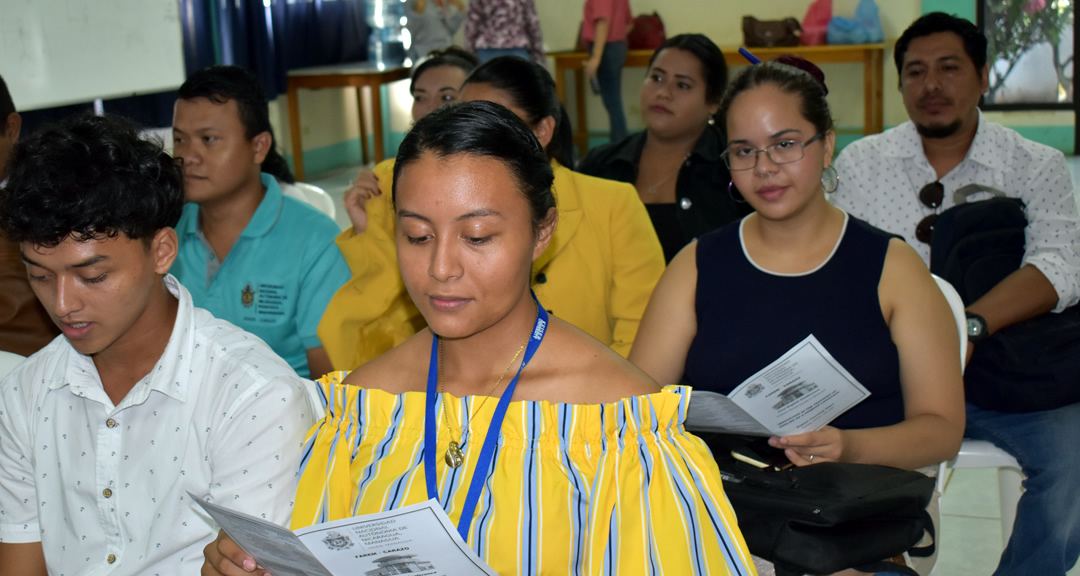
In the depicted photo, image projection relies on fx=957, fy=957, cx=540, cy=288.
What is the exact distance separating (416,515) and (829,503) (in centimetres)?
69

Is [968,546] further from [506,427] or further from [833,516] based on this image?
[506,427]

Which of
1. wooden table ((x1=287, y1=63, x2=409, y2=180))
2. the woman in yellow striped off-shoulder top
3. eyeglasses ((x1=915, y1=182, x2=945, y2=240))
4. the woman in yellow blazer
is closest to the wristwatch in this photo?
eyeglasses ((x1=915, y1=182, x2=945, y2=240))

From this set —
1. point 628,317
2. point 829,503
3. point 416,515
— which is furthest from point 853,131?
point 416,515

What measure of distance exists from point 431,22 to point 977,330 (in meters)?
7.36

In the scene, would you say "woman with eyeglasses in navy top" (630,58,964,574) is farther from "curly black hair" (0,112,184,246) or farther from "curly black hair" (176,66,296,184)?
"curly black hair" (176,66,296,184)

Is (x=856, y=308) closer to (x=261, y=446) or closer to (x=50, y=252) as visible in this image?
(x=261, y=446)

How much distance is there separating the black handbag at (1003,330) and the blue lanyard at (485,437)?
1.33 m

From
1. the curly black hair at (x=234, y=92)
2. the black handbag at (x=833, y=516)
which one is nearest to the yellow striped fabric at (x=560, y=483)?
the black handbag at (x=833, y=516)

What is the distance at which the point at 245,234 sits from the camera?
8.18ft

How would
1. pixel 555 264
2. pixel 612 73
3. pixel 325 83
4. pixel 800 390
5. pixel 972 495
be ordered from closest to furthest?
pixel 800 390
pixel 555 264
pixel 972 495
pixel 325 83
pixel 612 73

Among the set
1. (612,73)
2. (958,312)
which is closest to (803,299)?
(958,312)

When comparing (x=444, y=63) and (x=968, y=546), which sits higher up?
(x=444, y=63)

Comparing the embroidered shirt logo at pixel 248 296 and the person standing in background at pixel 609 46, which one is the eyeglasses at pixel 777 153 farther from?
the person standing in background at pixel 609 46

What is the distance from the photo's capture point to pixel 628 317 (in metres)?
2.42
